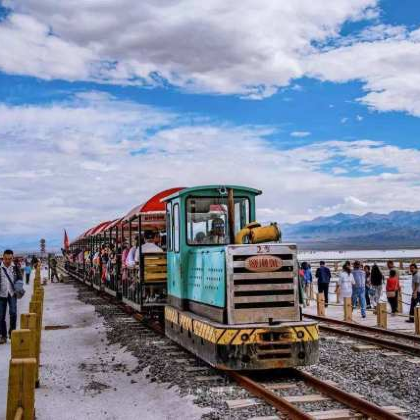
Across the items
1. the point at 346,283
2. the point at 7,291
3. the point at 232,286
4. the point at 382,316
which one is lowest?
the point at 382,316

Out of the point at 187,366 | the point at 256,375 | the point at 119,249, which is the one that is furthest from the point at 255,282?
the point at 119,249

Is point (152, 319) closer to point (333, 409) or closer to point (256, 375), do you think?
point (256, 375)

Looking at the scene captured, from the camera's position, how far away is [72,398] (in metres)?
8.34

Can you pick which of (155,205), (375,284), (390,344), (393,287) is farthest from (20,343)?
(375,284)

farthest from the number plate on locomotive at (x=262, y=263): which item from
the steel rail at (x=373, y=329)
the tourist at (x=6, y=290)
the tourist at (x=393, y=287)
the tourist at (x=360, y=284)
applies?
the tourist at (x=360, y=284)

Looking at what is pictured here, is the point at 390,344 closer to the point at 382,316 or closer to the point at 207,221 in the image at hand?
the point at 382,316

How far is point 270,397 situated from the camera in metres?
7.60

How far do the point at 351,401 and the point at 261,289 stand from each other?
2.20 meters

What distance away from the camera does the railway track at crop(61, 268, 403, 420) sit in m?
6.89

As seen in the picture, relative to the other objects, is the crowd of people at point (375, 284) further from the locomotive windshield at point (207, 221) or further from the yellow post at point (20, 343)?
the yellow post at point (20, 343)

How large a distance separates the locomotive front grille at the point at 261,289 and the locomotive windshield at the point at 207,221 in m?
1.90

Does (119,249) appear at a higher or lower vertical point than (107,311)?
higher

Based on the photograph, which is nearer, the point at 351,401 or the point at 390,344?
the point at 351,401

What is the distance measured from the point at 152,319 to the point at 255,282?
7399 millimetres
